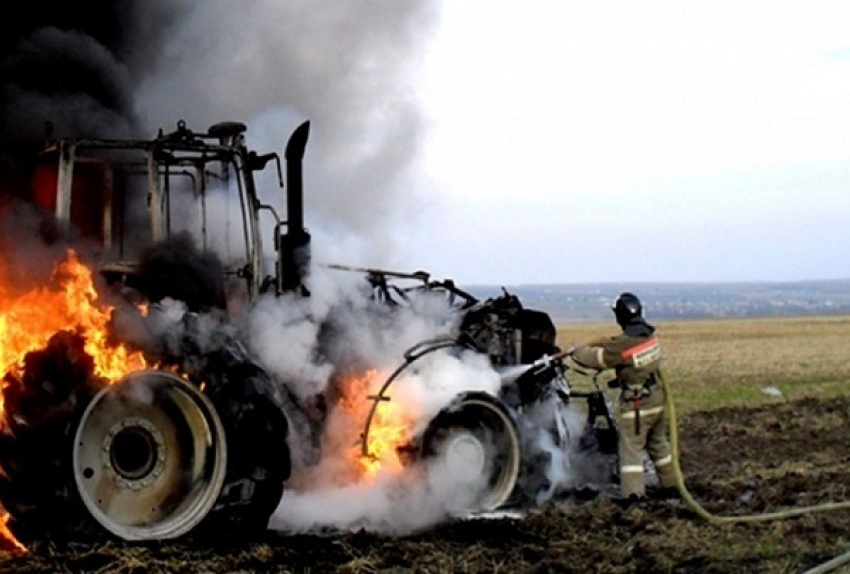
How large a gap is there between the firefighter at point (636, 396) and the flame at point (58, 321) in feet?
14.7

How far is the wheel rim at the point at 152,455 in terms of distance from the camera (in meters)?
7.21

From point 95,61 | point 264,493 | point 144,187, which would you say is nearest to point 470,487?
point 264,493

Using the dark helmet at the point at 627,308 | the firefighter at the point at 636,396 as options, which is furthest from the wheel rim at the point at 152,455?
the dark helmet at the point at 627,308

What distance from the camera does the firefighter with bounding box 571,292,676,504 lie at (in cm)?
1008

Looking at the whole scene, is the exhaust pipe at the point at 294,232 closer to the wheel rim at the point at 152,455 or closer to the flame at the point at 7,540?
the wheel rim at the point at 152,455

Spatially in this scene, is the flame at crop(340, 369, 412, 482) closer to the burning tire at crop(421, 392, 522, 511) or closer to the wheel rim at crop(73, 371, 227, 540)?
the burning tire at crop(421, 392, 522, 511)

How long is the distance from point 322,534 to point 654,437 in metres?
3.51

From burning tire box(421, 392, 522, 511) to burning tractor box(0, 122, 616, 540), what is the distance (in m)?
0.01

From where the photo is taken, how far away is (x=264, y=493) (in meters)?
7.62

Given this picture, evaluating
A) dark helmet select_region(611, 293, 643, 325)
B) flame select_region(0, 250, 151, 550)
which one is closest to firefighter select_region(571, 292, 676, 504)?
dark helmet select_region(611, 293, 643, 325)

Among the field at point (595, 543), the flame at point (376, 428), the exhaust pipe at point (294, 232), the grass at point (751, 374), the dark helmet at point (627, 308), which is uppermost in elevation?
the exhaust pipe at point (294, 232)

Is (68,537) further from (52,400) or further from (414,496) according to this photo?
(414,496)

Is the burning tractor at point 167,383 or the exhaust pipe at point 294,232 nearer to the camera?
the burning tractor at point 167,383

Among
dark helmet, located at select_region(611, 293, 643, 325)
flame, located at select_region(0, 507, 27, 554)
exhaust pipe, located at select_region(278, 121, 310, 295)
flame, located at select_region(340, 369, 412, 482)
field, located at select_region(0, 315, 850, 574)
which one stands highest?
exhaust pipe, located at select_region(278, 121, 310, 295)
